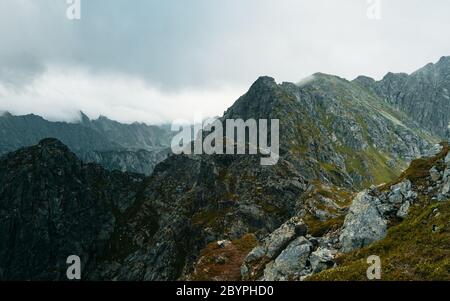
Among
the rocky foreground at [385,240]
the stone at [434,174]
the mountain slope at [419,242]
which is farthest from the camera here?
the stone at [434,174]

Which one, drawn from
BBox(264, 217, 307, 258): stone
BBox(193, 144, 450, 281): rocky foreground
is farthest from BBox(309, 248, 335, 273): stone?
BBox(264, 217, 307, 258): stone

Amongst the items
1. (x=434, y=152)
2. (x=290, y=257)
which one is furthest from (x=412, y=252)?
(x=434, y=152)

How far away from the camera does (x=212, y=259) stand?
2589 inches

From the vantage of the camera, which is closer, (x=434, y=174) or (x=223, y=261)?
(x=434, y=174)

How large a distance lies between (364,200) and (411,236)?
10555 millimetres

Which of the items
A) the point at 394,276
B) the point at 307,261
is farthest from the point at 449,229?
the point at 307,261

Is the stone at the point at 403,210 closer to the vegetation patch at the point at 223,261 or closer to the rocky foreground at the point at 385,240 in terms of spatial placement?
the rocky foreground at the point at 385,240

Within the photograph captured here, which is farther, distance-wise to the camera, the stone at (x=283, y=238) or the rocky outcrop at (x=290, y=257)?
the stone at (x=283, y=238)

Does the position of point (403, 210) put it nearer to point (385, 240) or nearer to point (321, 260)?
point (385, 240)

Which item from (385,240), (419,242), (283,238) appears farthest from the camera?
(283,238)

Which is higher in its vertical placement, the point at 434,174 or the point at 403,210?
the point at 434,174

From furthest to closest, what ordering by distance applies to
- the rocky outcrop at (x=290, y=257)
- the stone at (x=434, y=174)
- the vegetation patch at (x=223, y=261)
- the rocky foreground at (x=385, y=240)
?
the vegetation patch at (x=223, y=261) < the stone at (x=434, y=174) < the rocky outcrop at (x=290, y=257) < the rocky foreground at (x=385, y=240)

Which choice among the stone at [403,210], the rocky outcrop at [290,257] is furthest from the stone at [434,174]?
the rocky outcrop at [290,257]
